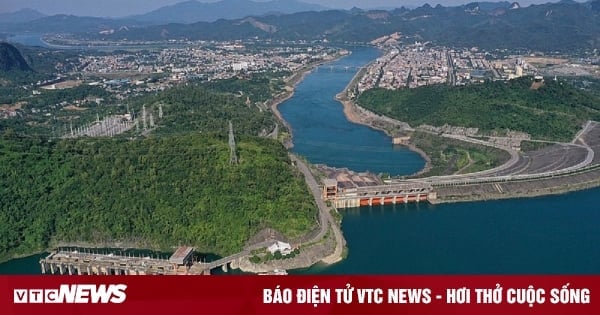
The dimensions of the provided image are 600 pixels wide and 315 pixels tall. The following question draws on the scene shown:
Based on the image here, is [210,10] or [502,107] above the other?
[210,10]

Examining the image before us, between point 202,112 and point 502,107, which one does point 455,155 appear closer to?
point 502,107

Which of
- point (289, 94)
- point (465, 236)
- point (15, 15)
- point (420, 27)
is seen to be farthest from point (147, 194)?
point (420, 27)

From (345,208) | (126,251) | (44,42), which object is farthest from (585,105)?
(44,42)

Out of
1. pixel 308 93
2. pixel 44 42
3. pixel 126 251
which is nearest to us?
pixel 126 251

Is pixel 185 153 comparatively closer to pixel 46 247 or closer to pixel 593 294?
pixel 46 247

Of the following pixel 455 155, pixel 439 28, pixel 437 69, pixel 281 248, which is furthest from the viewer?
pixel 439 28

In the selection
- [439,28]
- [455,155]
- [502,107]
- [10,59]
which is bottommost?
[455,155]
